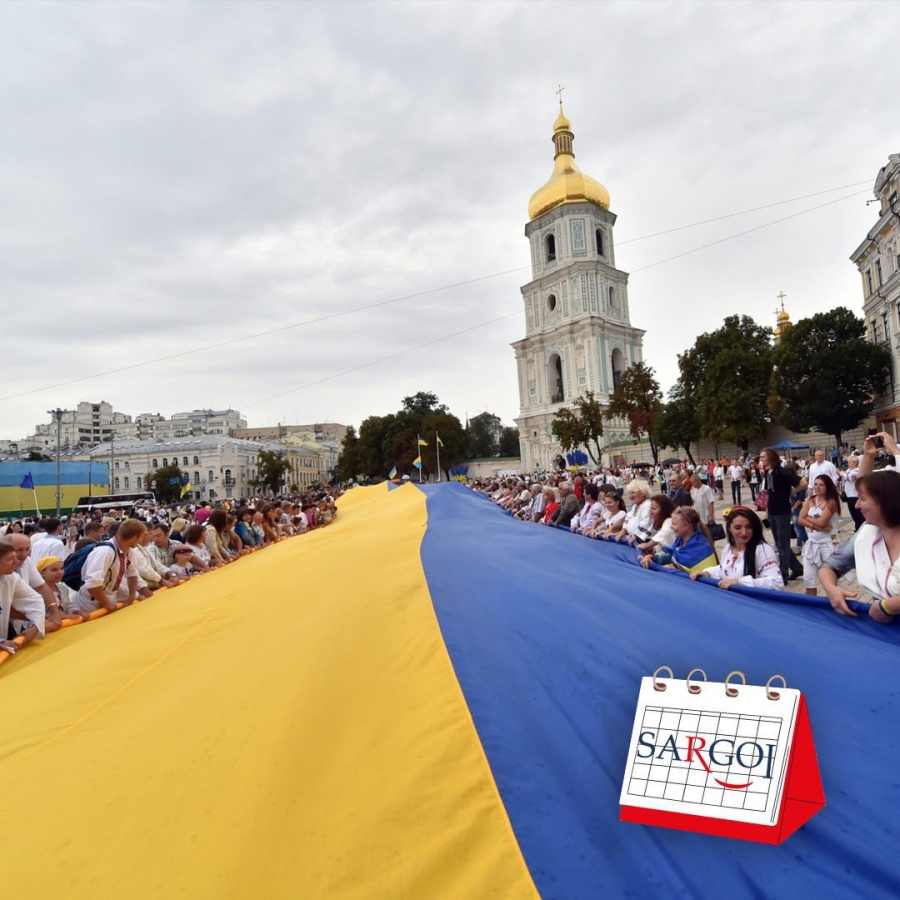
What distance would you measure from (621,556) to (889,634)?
2.86 meters

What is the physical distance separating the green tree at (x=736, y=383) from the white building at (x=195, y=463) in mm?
65331

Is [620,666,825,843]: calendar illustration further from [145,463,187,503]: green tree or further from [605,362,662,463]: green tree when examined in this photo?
[145,463,187,503]: green tree

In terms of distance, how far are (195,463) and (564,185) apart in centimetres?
6106

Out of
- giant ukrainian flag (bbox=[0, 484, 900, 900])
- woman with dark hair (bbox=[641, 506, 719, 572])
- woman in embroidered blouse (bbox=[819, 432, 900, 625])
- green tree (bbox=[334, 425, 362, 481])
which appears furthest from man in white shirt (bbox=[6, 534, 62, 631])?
green tree (bbox=[334, 425, 362, 481])

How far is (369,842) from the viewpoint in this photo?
2.04 metres

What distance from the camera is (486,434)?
103 m

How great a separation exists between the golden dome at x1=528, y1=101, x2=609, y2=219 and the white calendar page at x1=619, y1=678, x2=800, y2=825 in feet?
199

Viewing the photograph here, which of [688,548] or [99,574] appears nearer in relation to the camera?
Answer: [688,548]

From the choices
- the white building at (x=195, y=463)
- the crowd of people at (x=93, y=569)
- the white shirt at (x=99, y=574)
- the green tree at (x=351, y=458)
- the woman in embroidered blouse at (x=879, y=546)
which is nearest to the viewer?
the woman in embroidered blouse at (x=879, y=546)

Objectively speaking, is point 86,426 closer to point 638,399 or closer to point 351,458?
Answer: point 351,458

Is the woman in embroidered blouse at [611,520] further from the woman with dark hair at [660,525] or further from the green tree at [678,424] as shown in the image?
the green tree at [678,424]

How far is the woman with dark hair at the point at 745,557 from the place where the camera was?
13.2ft

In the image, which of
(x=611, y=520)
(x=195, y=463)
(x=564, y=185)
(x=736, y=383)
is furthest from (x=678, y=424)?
(x=195, y=463)

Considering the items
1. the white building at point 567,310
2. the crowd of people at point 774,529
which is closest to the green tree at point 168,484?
the white building at point 567,310
